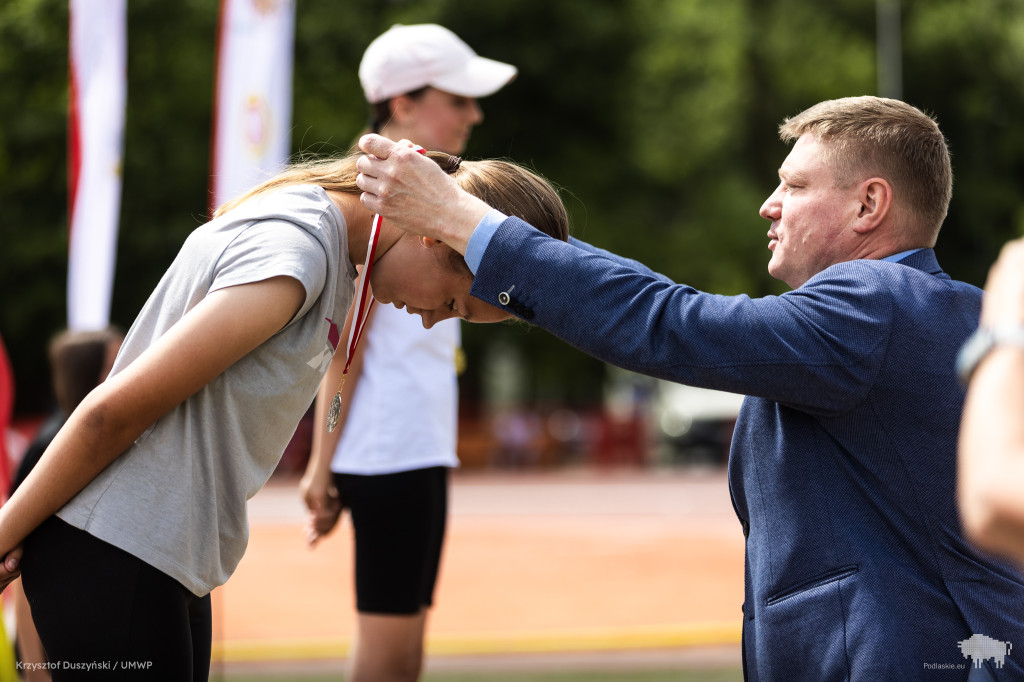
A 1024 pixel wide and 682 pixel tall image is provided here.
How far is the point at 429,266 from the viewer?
2.19 metres

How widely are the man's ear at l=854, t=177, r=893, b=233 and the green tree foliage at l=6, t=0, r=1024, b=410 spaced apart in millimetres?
11587

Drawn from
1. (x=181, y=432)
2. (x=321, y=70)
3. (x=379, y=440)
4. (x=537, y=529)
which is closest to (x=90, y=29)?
(x=379, y=440)

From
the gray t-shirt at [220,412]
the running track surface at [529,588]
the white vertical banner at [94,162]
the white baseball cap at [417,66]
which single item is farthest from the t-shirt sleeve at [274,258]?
the white vertical banner at [94,162]

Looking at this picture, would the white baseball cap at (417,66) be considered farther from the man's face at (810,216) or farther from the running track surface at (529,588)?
the running track surface at (529,588)

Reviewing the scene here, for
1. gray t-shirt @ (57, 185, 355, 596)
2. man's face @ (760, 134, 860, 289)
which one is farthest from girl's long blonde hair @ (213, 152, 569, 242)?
man's face @ (760, 134, 860, 289)

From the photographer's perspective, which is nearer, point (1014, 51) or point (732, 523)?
point (732, 523)

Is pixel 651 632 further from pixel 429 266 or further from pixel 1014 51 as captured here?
pixel 1014 51

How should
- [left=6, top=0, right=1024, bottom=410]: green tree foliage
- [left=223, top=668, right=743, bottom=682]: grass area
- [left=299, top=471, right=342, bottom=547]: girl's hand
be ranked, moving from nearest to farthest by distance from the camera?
[left=299, top=471, right=342, bottom=547]: girl's hand → [left=223, top=668, right=743, bottom=682]: grass area → [left=6, top=0, right=1024, bottom=410]: green tree foliage

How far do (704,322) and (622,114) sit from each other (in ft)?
74.4

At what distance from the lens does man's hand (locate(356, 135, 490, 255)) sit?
1.97m

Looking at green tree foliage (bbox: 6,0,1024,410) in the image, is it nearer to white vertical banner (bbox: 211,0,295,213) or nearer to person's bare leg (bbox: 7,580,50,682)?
white vertical banner (bbox: 211,0,295,213)

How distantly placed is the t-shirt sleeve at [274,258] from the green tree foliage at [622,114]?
11363 mm

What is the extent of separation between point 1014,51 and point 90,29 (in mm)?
18442

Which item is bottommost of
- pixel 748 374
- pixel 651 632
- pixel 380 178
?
pixel 651 632
